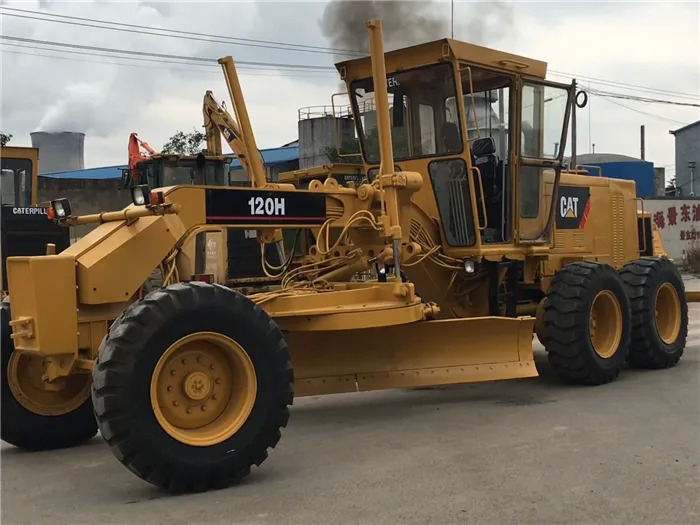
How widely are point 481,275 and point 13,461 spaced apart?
4585 millimetres

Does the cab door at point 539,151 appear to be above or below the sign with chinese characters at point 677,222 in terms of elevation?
above

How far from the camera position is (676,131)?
50188 mm

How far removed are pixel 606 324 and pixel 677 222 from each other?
69.1ft

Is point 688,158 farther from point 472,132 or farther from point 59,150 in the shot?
point 472,132

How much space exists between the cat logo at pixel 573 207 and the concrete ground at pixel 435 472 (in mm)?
2235

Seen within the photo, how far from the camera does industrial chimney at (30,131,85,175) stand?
45.6 metres

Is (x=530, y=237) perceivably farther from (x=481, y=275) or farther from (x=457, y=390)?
(x=457, y=390)

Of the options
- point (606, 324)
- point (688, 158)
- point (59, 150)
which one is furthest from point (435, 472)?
point (688, 158)

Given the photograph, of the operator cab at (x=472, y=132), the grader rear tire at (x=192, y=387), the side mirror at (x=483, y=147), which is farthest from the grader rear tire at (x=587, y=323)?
the grader rear tire at (x=192, y=387)

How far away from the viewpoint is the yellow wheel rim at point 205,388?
4.95m

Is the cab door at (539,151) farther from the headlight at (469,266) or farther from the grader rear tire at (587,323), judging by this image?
Answer: the headlight at (469,266)

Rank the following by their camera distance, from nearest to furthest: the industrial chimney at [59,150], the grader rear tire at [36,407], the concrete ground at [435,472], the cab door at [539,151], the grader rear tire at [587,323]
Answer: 1. the concrete ground at [435,472]
2. the grader rear tire at [36,407]
3. the grader rear tire at [587,323]
4. the cab door at [539,151]
5. the industrial chimney at [59,150]

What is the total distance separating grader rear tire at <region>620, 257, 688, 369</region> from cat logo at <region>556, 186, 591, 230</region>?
74 cm

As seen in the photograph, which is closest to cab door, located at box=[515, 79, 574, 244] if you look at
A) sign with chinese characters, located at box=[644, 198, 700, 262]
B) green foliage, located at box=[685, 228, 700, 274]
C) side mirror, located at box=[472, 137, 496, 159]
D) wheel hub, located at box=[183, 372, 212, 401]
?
side mirror, located at box=[472, 137, 496, 159]
